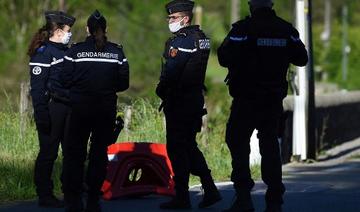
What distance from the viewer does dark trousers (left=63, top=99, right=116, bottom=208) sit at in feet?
30.2

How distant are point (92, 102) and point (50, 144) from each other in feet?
3.52

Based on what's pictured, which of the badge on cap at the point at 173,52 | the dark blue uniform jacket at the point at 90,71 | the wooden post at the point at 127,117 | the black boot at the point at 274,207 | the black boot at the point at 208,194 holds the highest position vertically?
the badge on cap at the point at 173,52

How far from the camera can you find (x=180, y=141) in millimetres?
9758

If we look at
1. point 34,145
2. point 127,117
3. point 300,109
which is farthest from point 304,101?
point 34,145

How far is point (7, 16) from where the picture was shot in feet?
137

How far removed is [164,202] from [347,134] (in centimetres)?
1106

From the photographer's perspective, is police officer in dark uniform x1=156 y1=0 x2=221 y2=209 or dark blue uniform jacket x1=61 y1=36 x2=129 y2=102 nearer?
dark blue uniform jacket x1=61 y1=36 x2=129 y2=102

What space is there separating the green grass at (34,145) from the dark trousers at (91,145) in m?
1.39

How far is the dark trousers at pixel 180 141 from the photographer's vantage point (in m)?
9.73

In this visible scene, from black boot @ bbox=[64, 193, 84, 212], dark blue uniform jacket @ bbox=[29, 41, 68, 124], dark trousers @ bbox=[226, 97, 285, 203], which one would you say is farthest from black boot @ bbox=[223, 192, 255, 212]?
dark blue uniform jacket @ bbox=[29, 41, 68, 124]

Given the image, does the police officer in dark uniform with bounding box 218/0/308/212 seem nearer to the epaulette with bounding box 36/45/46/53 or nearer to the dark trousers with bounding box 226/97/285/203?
the dark trousers with bounding box 226/97/285/203

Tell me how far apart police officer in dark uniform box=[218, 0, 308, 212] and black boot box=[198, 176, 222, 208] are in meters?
0.62

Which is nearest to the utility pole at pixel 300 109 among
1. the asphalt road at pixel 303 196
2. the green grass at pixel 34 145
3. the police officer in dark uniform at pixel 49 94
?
the green grass at pixel 34 145

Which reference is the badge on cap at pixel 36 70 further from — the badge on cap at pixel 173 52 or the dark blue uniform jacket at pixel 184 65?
the badge on cap at pixel 173 52
